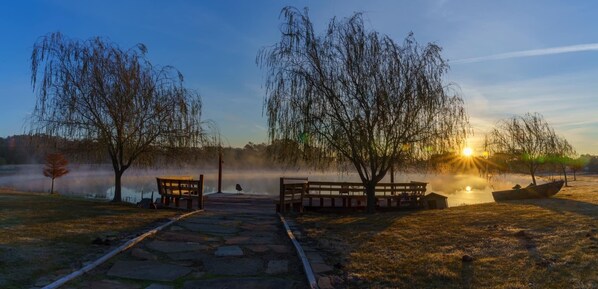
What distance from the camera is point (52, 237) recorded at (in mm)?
7629

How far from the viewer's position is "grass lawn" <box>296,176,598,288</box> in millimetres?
5359

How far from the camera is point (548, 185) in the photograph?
1938cm

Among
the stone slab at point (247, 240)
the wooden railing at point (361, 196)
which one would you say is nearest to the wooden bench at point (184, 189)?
the wooden railing at point (361, 196)

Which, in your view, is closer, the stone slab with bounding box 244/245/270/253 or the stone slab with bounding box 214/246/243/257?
the stone slab with bounding box 214/246/243/257

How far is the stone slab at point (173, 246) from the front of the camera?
7.26 metres

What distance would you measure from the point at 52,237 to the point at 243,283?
4222 mm

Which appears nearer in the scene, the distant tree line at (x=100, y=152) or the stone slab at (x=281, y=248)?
the stone slab at (x=281, y=248)

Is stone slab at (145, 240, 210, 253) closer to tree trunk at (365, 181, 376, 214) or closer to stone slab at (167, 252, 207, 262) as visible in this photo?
stone slab at (167, 252, 207, 262)

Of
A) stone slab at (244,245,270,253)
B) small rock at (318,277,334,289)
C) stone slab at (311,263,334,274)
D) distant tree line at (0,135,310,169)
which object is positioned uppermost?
distant tree line at (0,135,310,169)

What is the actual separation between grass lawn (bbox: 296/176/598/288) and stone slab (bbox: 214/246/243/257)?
1426mm

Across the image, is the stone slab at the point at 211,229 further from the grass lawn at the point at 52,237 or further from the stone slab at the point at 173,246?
the stone slab at the point at 173,246

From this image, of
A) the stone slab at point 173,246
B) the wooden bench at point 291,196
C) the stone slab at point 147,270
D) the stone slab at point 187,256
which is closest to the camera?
the stone slab at point 147,270

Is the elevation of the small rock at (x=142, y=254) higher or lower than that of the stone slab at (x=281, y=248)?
higher

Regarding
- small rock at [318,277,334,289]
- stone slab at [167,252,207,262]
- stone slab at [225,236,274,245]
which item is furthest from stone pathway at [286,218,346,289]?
stone slab at [167,252,207,262]
